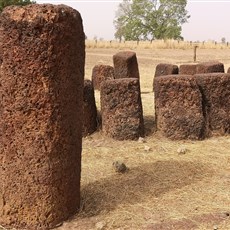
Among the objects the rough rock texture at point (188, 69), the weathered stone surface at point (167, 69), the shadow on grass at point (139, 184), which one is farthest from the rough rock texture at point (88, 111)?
the rough rock texture at point (188, 69)

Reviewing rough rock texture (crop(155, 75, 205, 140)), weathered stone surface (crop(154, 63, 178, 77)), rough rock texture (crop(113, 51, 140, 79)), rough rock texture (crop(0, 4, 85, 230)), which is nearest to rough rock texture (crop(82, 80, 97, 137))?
rough rock texture (crop(155, 75, 205, 140))

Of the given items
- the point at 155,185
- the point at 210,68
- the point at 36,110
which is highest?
the point at 36,110

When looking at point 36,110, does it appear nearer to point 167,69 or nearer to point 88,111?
point 88,111

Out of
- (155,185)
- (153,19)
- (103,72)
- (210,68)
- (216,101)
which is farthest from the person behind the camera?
(153,19)

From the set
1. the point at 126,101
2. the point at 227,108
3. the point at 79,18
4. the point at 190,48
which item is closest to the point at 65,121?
the point at 79,18

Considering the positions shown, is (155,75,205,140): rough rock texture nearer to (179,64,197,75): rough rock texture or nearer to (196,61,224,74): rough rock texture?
(196,61,224,74): rough rock texture

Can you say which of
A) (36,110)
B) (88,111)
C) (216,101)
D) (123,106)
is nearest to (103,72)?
(88,111)

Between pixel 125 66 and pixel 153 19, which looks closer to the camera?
pixel 125 66

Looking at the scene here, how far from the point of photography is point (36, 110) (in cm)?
370

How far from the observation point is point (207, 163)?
563 centimetres

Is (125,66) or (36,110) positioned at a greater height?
(36,110)

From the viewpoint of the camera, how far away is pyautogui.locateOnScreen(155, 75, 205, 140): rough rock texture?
22.5 feet

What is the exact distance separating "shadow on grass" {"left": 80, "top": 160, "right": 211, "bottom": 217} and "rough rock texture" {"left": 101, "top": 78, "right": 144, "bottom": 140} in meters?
1.32

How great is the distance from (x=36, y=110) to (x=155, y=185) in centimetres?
174
